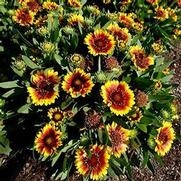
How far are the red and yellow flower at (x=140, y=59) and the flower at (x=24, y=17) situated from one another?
74 centimetres

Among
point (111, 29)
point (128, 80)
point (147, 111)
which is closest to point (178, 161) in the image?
point (147, 111)

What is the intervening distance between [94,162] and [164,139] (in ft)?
1.64

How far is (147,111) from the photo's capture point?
272 cm

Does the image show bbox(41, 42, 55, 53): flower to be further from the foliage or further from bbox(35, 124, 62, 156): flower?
bbox(35, 124, 62, 156): flower

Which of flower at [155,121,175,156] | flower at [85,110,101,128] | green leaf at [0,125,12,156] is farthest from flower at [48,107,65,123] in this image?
flower at [155,121,175,156]

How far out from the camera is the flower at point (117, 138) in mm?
2561

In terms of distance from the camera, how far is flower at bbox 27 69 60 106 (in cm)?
249

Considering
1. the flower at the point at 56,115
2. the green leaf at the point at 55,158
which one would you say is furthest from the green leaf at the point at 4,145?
the flower at the point at 56,115

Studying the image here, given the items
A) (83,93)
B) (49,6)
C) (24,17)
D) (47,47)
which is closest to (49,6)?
(49,6)

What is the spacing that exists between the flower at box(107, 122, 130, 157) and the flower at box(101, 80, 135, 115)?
190 millimetres

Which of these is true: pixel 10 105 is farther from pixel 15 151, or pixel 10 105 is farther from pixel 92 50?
pixel 92 50

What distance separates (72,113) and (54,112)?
0.36 ft

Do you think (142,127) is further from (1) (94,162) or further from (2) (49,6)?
(2) (49,6)

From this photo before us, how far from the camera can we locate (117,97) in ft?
8.01
